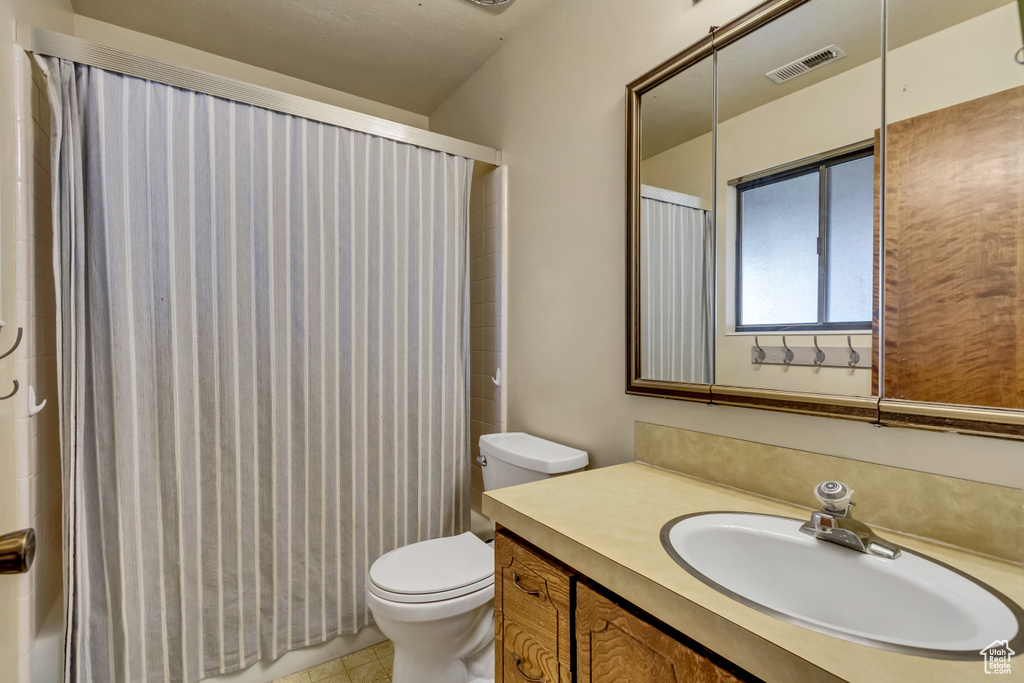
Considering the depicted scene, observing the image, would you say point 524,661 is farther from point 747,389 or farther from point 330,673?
point 330,673

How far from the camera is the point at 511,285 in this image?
2.08 metres

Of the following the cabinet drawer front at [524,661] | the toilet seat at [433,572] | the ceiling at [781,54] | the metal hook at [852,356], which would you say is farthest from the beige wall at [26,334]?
the metal hook at [852,356]

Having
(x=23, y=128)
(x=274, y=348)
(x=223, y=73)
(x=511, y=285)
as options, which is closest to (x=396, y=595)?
(x=274, y=348)

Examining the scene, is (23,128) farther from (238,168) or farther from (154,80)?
(238,168)

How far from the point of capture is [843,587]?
31.1 inches

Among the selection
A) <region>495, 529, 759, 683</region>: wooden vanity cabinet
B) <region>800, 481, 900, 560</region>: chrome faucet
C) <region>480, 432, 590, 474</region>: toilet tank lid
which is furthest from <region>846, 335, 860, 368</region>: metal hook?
<region>480, 432, 590, 474</region>: toilet tank lid

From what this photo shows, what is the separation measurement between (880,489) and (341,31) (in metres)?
2.36

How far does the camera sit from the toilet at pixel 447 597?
133cm

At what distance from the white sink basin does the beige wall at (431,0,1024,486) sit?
0.25 meters

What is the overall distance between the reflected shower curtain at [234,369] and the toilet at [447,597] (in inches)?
15.3

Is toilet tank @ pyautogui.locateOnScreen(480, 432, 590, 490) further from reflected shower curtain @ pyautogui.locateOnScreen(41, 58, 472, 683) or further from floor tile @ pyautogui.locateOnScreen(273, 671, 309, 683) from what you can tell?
floor tile @ pyautogui.locateOnScreen(273, 671, 309, 683)

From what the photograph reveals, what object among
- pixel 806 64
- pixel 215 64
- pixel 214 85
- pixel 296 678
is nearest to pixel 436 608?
pixel 296 678

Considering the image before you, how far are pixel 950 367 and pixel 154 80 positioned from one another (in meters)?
2.12
